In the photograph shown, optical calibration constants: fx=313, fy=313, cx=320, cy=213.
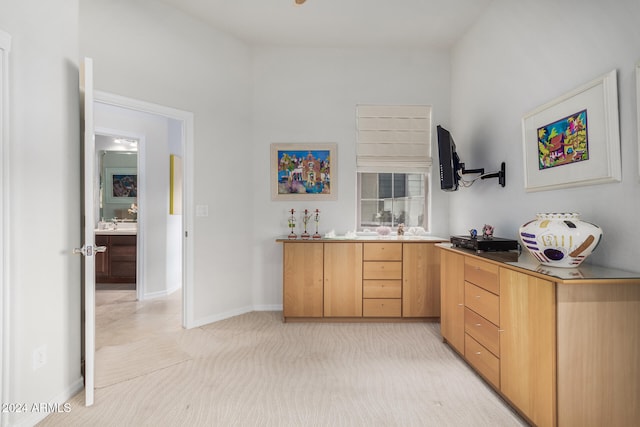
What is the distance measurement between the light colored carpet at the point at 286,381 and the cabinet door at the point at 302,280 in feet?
0.69

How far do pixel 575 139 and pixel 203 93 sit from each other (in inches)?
125

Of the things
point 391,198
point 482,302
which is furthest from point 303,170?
point 482,302

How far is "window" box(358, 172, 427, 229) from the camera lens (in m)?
3.81

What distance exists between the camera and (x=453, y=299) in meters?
2.54

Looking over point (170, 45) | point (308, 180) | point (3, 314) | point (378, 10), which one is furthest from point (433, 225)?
point (3, 314)

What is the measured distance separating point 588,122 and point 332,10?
7.76 feet

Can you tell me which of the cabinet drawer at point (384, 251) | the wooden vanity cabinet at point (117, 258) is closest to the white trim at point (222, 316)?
the cabinet drawer at point (384, 251)

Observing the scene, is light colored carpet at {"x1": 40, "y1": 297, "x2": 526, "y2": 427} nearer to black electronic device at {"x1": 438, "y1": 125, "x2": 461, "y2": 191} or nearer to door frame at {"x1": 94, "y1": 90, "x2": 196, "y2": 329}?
door frame at {"x1": 94, "y1": 90, "x2": 196, "y2": 329}

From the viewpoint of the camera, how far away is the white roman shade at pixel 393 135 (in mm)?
3689

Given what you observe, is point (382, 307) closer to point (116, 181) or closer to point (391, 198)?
point (391, 198)

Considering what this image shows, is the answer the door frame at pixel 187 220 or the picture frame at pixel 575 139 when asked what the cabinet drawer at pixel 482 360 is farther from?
the door frame at pixel 187 220

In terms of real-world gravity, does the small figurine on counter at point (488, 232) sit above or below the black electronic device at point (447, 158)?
below

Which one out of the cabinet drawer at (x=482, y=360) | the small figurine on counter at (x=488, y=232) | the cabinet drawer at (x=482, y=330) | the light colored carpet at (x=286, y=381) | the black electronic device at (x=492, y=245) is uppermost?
the small figurine on counter at (x=488, y=232)

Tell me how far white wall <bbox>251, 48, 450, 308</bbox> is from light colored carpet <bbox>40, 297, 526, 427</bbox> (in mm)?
1072
